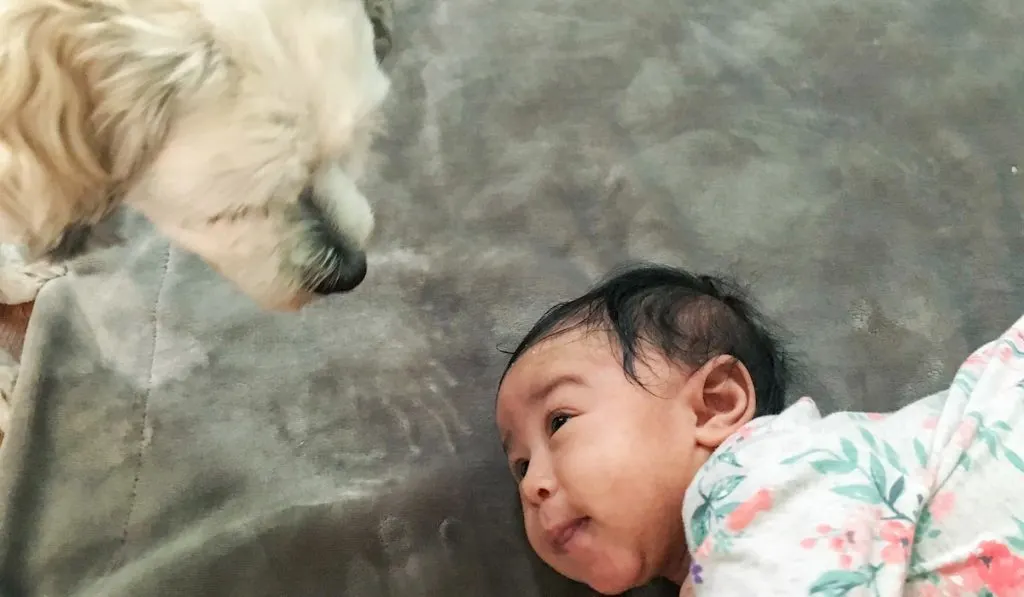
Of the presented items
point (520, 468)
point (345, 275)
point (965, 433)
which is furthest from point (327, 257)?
point (965, 433)

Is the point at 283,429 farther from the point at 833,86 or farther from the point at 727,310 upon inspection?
the point at 833,86

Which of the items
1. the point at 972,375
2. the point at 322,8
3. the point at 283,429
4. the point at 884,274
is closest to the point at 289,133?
the point at 322,8

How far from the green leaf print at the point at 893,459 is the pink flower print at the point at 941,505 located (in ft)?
0.13

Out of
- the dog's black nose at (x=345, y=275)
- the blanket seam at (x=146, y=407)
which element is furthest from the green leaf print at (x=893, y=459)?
the blanket seam at (x=146, y=407)

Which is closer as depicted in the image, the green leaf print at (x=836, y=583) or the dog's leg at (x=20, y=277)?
the green leaf print at (x=836, y=583)

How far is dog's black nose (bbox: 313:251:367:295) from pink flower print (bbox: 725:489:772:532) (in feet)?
1.56

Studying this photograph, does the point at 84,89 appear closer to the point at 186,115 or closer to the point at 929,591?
the point at 186,115

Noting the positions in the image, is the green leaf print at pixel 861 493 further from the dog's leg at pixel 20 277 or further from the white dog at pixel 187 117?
the dog's leg at pixel 20 277

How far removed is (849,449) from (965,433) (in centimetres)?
12

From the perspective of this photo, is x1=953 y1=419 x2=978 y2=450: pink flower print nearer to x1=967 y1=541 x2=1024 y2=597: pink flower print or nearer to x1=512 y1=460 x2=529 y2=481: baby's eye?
x1=967 y1=541 x2=1024 y2=597: pink flower print

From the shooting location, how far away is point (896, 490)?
0.86 m

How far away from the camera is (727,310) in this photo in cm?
111

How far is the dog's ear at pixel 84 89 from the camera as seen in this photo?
713mm

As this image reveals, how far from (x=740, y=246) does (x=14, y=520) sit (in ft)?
3.41
